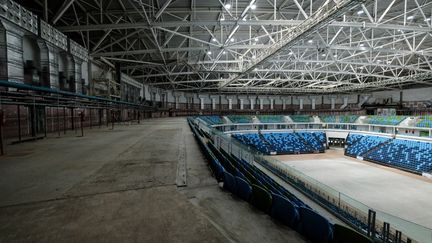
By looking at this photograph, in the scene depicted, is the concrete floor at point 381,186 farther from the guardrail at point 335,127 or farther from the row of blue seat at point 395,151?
the guardrail at point 335,127

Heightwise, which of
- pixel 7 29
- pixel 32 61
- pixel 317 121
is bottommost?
pixel 317 121

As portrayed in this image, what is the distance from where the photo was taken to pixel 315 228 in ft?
6.66

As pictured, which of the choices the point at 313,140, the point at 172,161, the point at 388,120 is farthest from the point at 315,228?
the point at 388,120

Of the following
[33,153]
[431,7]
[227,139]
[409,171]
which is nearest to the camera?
[33,153]

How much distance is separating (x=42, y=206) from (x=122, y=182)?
1.06m

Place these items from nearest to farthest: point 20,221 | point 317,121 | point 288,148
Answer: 1. point 20,221
2. point 288,148
3. point 317,121

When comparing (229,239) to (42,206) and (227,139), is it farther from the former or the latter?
(227,139)

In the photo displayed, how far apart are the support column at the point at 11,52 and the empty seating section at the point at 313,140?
32.0m

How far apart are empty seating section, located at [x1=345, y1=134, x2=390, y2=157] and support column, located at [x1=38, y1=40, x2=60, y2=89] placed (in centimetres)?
3233

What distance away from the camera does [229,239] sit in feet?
5.87

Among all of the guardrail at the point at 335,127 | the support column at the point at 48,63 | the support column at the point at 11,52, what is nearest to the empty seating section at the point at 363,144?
the guardrail at the point at 335,127

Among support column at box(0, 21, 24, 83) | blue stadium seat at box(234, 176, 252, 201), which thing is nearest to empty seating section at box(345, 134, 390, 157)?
blue stadium seat at box(234, 176, 252, 201)

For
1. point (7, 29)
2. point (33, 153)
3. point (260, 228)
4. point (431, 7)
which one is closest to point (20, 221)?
point (260, 228)

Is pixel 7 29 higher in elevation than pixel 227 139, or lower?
higher
